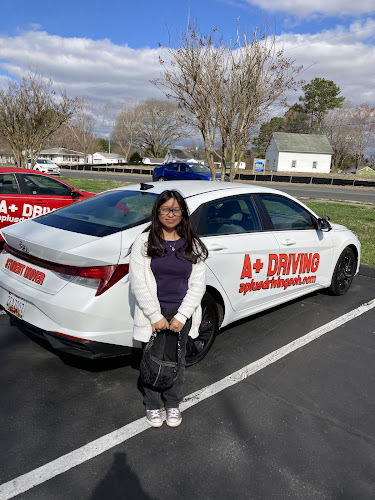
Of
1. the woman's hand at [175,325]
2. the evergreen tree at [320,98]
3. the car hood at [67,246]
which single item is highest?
the evergreen tree at [320,98]

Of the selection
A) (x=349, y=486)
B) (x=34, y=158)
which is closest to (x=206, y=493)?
(x=349, y=486)

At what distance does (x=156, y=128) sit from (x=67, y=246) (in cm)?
8457

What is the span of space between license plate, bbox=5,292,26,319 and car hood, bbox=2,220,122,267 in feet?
1.17

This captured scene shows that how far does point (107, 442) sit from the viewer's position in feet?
8.32

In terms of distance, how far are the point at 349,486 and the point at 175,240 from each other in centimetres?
169

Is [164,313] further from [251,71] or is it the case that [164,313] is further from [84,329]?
[251,71]

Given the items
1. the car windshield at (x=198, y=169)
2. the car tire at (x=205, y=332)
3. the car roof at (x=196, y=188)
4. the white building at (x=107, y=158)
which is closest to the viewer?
the car tire at (x=205, y=332)

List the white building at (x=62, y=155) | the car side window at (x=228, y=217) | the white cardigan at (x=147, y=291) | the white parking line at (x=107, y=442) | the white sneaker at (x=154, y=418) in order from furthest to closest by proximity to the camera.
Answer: the white building at (x=62, y=155)
the car side window at (x=228, y=217)
the white sneaker at (x=154, y=418)
the white cardigan at (x=147, y=291)
the white parking line at (x=107, y=442)

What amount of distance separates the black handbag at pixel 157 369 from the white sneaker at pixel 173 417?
237 mm

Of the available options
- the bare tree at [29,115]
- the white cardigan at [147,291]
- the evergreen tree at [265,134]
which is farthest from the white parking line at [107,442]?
the evergreen tree at [265,134]

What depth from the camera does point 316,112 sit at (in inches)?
2975

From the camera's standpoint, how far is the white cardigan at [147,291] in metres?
2.45

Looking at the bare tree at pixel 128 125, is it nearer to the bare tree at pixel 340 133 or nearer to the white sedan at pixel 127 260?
the bare tree at pixel 340 133

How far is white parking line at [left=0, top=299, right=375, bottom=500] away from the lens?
7.17 feet
